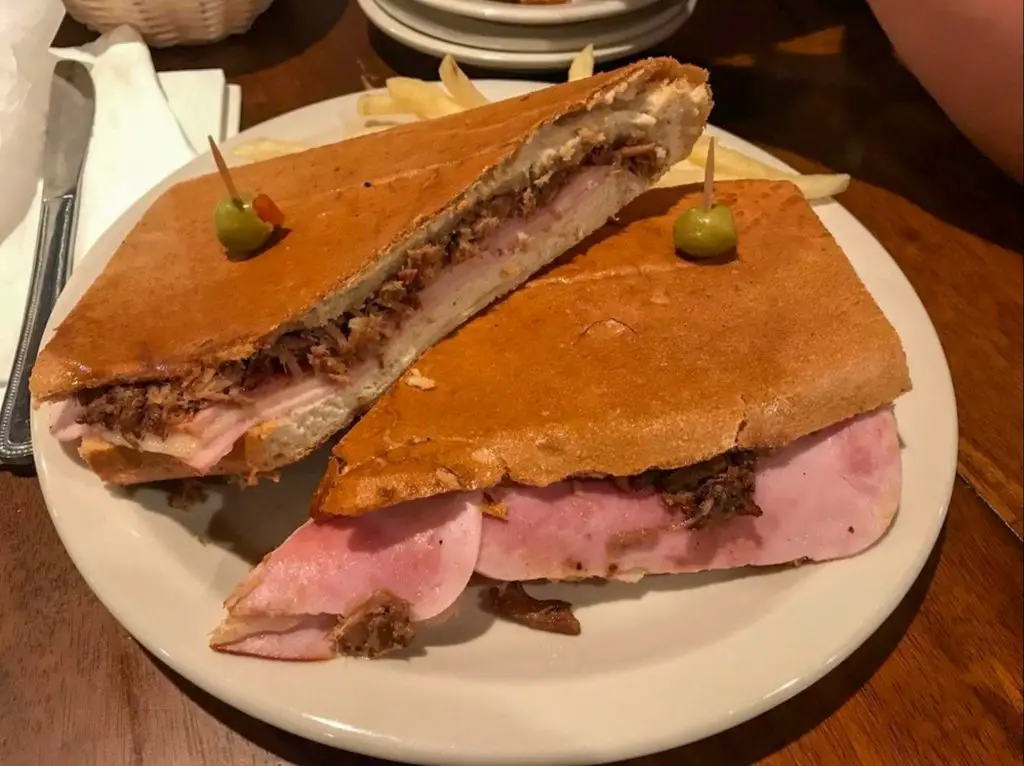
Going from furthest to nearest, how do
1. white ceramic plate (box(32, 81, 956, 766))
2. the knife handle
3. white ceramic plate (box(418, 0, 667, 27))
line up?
1. white ceramic plate (box(418, 0, 667, 27))
2. the knife handle
3. white ceramic plate (box(32, 81, 956, 766))

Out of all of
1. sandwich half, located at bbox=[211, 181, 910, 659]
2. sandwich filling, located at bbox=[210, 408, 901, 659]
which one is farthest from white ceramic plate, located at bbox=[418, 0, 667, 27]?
sandwich filling, located at bbox=[210, 408, 901, 659]

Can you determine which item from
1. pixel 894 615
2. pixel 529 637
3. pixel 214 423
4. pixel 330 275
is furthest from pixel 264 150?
pixel 894 615

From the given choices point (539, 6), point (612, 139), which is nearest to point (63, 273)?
point (612, 139)

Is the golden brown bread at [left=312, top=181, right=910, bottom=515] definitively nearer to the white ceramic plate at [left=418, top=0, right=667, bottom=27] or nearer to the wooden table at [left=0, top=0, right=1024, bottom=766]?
the wooden table at [left=0, top=0, right=1024, bottom=766]

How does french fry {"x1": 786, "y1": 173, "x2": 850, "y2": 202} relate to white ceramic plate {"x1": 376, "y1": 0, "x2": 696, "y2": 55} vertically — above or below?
below

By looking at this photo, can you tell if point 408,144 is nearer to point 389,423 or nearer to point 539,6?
point 389,423

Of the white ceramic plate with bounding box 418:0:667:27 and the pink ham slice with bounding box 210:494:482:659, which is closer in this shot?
the pink ham slice with bounding box 210:494:482:659
